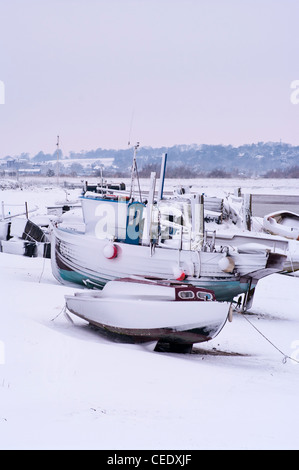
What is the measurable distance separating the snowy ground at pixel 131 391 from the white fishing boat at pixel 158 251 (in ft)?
6.63

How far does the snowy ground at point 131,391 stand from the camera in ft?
15.1

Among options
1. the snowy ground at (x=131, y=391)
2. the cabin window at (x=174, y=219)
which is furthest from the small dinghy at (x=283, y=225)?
the snowy ground at (x=131, y=391)

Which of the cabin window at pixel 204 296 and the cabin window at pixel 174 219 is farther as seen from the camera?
the cabin window at pixel 174 219

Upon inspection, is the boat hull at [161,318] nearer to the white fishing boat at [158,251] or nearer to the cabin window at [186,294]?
the cabin window at [186,294]

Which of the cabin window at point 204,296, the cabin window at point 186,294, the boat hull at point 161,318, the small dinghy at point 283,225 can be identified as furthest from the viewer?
the small dinghy at point 283,225

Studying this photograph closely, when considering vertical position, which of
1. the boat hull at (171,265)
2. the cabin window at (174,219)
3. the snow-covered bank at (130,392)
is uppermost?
the cabin window at (174,219)

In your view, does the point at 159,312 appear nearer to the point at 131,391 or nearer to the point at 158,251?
the point at 131,391

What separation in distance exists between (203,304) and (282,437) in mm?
3102

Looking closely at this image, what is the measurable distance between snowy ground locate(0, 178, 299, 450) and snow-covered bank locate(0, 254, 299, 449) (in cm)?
1

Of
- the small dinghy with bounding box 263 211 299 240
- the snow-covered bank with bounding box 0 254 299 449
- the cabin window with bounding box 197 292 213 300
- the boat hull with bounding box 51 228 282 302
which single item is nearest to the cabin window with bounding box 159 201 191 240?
the boat hull with bounding box 51 228 282 302

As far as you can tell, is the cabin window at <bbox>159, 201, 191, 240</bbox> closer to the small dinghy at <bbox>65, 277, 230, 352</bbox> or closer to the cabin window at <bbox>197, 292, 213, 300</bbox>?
the small dinghy at <bbox>65, 277, 230, 352</bbox>

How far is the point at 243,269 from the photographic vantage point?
11.5 meters
